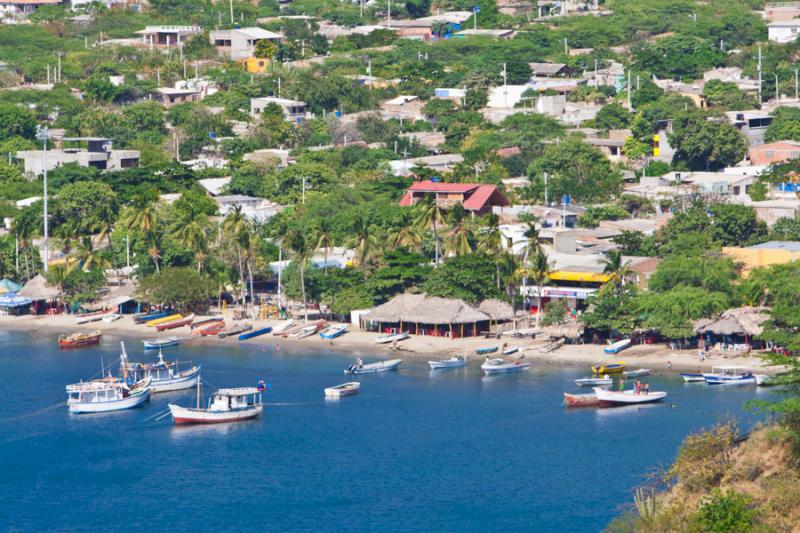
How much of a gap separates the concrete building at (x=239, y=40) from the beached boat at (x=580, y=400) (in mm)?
101917

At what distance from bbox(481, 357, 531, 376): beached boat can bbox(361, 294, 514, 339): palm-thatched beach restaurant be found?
520cm

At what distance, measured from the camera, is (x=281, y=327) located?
301 feet

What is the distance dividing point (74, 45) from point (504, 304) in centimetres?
10186

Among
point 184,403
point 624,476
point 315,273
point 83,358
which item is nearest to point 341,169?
point 315,273

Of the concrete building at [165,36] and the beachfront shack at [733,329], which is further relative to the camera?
the concrete building at [165,36]

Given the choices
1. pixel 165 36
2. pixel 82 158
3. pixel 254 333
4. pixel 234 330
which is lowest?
pixel 254 333

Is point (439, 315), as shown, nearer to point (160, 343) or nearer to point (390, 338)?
point (390, 338)

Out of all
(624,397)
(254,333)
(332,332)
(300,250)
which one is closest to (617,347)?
(624,397)

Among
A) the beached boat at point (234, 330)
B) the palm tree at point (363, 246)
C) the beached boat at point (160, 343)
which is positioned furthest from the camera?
the palm tree at point (363, 246)

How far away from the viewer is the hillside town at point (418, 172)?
8819 cm

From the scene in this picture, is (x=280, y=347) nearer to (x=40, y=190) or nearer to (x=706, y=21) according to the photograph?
(x=40, y=190)

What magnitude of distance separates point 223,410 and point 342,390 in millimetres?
6093

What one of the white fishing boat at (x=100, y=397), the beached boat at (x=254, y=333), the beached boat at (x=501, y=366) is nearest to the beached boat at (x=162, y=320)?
the beached boat at (x=254, y=333)

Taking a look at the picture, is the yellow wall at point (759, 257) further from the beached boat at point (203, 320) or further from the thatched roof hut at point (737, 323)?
the beached boat at point (203, 320)
